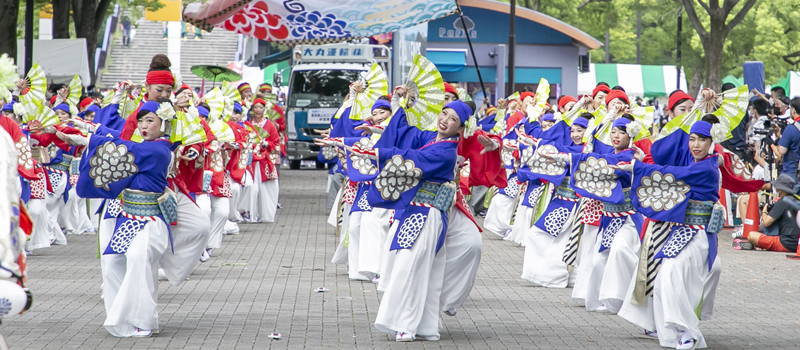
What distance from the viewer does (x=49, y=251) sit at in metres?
12.1

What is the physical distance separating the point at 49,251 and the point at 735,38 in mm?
26273

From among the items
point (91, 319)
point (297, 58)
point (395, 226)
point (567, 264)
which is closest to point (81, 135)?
point (91, 319)

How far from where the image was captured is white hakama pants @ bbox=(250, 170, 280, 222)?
1591cm

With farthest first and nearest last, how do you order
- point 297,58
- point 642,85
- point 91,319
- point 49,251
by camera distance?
point 642,85
point 297,58
point 49,251
point 91,319

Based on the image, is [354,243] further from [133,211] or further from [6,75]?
[6,75]

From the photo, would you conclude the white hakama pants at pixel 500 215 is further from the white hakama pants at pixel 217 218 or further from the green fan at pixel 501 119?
the white hakama pants at pixel 217 218

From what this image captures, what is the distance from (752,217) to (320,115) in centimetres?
1307

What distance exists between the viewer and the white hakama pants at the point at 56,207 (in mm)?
12758

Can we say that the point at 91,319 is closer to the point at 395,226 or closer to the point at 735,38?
the point at 395,226

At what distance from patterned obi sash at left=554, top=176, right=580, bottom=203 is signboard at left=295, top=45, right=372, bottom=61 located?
14.0 m

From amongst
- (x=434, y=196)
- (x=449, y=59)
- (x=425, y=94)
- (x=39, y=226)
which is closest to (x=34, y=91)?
(x=39, y=226)

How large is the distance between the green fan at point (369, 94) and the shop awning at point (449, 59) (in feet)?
61.5

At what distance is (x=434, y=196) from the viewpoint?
22.4 ft

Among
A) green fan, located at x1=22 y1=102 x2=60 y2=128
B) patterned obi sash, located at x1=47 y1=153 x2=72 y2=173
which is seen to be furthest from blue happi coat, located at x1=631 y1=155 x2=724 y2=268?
patterned obi sash, located at x1=47 y1=153 x2=72 y2=173
